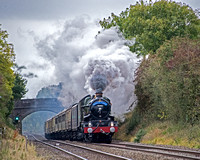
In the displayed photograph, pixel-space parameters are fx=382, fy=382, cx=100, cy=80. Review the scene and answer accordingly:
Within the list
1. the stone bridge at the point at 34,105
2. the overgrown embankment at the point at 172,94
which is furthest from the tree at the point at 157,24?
the stone bridge at the point at 34,105

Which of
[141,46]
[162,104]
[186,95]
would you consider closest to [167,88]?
[186,95]

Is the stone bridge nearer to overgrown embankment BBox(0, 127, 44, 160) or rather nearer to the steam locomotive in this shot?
overgrown embankment BBox(0, 127, 44, 160)

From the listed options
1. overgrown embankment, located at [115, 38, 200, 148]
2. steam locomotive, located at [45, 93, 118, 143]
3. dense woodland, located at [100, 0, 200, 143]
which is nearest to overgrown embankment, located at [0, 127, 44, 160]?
steam locomotive, located at [45, 93, 118, 143]

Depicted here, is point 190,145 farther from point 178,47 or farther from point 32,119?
point 32,119

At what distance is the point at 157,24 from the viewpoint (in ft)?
130

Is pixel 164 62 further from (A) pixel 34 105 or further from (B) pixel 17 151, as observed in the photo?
(A) pixel 34 105

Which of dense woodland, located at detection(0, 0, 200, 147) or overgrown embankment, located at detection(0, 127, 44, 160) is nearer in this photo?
overgrown embankment, located at detection(0, 127, 44, 160)

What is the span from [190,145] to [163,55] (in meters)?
9.32

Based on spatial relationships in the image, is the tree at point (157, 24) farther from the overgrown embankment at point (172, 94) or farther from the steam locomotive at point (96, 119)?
the steam locomotive at point (96, 119)

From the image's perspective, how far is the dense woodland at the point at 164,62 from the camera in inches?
973

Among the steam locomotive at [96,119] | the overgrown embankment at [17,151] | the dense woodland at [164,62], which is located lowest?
the overgrown embankment at [17,151]

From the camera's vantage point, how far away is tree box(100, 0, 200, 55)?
39531mm

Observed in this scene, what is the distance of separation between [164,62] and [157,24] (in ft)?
41.5

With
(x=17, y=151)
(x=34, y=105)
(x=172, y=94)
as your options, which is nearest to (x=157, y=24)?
(x=172, y=94)
